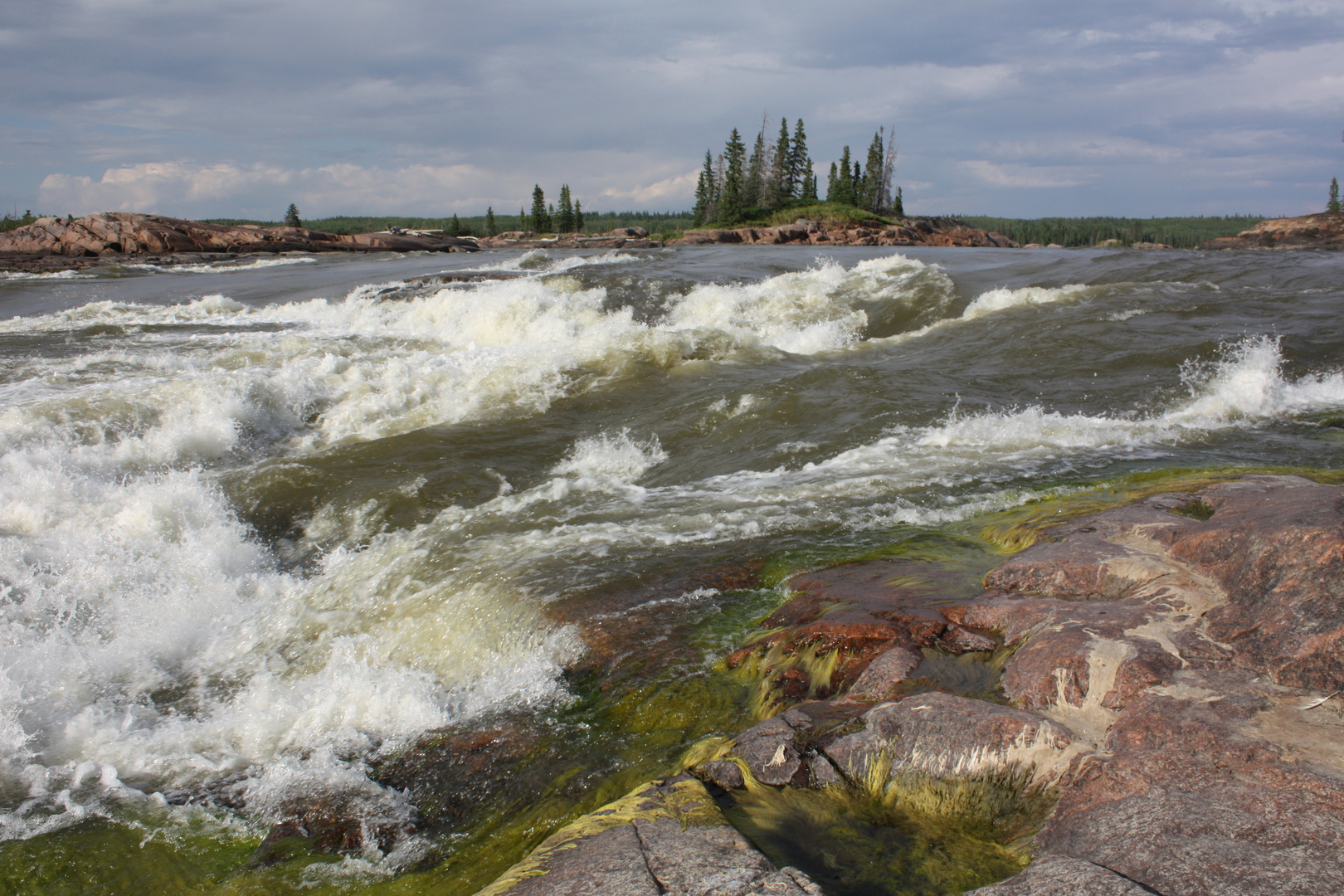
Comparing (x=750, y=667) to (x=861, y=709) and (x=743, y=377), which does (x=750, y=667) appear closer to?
(x=861, y=709)

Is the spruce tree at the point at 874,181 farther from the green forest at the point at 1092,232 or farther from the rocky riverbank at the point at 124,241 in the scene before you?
the rocky riverbank at the point at 124,241

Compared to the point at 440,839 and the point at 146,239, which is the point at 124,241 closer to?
the point at 146,239

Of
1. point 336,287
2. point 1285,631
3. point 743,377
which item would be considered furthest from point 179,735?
point 336,287

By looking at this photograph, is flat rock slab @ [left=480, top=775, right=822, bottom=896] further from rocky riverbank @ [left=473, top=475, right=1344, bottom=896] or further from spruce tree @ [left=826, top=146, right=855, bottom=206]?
spruce tree @ [left=826, top=146, right=855, bottom=206]

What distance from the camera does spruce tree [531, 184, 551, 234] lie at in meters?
85.9

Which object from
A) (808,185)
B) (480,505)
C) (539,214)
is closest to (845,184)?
(808,185)

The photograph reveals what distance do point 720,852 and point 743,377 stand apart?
8.86m

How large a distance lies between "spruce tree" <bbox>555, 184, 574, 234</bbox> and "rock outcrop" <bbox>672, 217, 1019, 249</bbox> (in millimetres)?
23096

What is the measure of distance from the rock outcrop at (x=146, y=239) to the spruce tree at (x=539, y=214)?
3818 cm

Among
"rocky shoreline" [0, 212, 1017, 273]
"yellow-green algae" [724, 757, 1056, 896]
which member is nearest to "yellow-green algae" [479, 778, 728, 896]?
"yellow-green algae" [724, 757, 1056, 896]

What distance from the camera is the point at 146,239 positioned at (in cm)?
4131

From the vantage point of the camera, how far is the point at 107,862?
3.05 meters

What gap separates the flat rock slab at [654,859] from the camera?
2.10 meters

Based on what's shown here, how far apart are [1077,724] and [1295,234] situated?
67097 millimetres
